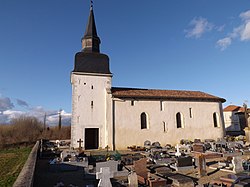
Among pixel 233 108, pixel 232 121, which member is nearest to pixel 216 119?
pixel 232 121

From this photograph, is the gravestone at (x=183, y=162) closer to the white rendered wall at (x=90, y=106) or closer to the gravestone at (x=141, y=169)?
the gravestone at (x=141, y=169)

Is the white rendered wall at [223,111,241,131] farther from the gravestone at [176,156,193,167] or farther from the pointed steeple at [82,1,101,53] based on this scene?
the gravestone at [176,156,193,167]

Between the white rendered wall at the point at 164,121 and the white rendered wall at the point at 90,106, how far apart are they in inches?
40.7

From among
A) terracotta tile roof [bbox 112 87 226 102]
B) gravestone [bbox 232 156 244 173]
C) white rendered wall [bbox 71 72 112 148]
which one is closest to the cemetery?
gravestone [bbox 232 156 244 173]

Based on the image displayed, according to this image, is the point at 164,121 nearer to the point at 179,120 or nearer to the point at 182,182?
the point at 179,120

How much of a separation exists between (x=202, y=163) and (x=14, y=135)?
2745cm

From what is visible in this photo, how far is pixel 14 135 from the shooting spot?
2722 centimetres

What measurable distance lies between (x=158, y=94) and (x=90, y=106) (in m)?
7.43

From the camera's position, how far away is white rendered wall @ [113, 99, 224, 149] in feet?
58.6

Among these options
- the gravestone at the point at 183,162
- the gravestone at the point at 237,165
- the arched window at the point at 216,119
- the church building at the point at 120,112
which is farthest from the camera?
the arched window at the point at 216,119

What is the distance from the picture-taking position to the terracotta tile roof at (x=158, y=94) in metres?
18.5

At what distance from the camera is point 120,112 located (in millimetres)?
17938

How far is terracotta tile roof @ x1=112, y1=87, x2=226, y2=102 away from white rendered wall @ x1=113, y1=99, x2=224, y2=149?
1.83 feet

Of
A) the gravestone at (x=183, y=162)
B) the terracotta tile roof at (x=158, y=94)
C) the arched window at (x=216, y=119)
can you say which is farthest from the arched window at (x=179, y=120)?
the gravestone at (x=183, y=162)
